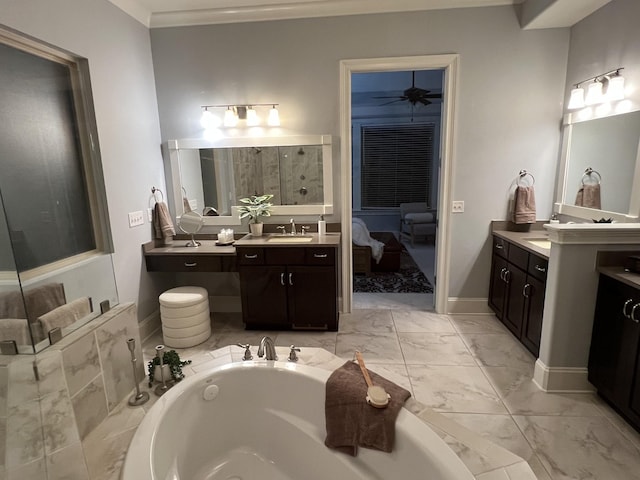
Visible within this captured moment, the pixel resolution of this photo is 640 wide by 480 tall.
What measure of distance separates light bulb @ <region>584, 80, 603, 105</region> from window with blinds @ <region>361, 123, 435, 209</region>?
4.63 metres

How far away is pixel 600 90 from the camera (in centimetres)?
268

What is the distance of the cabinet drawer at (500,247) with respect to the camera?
124 inches

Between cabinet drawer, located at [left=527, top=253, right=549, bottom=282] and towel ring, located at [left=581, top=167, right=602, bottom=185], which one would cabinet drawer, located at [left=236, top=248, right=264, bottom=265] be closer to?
cabinet drawer, located at [left=527, top=253, right=549, bottom=282]

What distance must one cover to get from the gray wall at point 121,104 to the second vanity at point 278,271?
32cm

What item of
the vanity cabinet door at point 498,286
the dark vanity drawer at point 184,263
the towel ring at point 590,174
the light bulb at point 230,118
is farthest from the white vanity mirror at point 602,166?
the dark vanity drawer at point 184,263

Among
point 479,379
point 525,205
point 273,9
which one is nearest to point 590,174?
point 525,205

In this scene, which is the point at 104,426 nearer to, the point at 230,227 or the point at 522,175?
the point at 230,227

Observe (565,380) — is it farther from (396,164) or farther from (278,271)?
(396,164)

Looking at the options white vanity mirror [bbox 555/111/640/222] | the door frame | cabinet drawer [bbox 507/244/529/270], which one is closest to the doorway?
the door frame

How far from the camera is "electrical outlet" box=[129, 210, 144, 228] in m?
3.04

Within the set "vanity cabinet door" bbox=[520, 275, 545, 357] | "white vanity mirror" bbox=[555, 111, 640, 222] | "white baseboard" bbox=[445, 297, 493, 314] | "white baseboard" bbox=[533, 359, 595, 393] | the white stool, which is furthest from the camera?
"white baseboard" bbox=[445, 297, 493, 314]

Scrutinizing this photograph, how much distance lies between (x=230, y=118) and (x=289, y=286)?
5.57ft

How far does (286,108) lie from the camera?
338cm

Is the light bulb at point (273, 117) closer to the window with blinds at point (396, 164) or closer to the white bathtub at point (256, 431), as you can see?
the white bathtub at point (256, 431)
